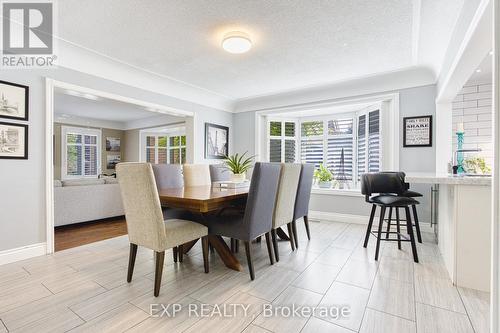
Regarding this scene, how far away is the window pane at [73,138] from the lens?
717cm

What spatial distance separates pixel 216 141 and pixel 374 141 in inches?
112

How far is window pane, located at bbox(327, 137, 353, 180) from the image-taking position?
4.66m

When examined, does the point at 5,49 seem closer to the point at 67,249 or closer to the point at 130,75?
the point at 130,75

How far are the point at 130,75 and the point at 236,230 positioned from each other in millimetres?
2717

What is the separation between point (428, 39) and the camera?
8.48ft

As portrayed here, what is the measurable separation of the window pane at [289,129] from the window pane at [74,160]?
622 centimetres

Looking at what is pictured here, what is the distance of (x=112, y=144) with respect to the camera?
7.95m

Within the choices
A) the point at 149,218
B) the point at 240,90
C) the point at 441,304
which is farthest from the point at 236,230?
the point at 240,90

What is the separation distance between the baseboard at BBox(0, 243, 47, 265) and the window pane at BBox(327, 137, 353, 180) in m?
4.46

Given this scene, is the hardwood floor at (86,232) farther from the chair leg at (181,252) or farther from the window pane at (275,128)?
the window pane at (275,128)

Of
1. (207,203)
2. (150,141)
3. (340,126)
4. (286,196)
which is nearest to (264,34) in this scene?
(286,196)

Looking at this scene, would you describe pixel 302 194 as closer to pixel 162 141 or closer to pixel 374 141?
pixel 374 141

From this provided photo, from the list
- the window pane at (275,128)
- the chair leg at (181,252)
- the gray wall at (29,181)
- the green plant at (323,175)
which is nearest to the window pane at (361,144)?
the green plant at (323,175)

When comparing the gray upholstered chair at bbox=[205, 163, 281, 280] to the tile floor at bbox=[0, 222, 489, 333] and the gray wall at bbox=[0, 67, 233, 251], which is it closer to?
the tile floor at bbox=[0, 222, 489, 333]
